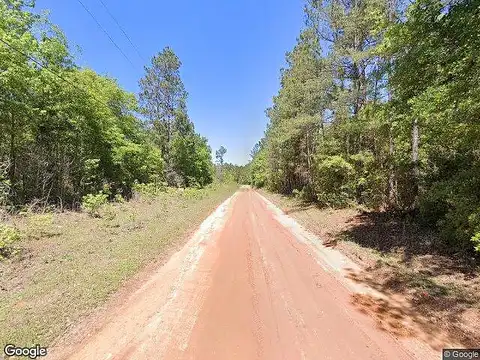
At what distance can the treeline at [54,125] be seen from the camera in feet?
39.1

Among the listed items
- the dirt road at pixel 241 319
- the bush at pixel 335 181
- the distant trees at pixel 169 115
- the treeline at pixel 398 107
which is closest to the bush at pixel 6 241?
the dirt road at pixel 241 319

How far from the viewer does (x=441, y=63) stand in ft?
21.0

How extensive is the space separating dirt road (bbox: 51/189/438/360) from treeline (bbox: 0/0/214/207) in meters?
7.34

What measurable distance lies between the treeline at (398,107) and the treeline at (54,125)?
462 inches

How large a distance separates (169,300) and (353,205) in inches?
489

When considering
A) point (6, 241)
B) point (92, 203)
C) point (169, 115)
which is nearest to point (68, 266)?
point (6, 241)

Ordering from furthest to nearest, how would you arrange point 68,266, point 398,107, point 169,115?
point 169,115 → point 398,107 → point 68,266

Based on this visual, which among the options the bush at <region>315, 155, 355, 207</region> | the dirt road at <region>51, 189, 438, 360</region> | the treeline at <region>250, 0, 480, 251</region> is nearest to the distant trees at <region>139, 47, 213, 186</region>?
the treeline at <region>250, 0, 480, 251</region>

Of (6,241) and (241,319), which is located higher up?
(6,241)

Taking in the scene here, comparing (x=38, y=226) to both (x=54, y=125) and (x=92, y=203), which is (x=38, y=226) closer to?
(x=92, y=203)

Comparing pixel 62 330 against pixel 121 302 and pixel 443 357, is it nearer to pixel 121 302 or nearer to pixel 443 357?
pixel 121 302

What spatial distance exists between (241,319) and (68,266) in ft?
15.9

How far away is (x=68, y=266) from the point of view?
23.4 feet

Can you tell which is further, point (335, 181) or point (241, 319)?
point (335, 181)
